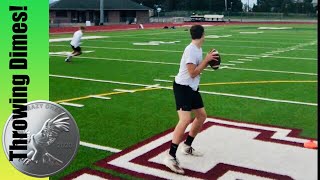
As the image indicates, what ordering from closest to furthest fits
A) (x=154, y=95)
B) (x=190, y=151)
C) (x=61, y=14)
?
(x=190, y=151) < (x=154, y=95) < (x=61, y=14)

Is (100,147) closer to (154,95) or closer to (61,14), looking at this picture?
(154,95)

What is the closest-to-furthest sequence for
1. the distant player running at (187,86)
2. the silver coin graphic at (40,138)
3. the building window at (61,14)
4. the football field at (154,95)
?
the silver coin graphic at (40,138) < the distant player running at (187,86) < the football field at (154,95) < the building window at (61,14)

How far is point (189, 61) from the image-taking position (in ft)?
17.5

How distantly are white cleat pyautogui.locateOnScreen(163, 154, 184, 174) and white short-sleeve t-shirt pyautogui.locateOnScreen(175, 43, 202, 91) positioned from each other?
894 millimetres

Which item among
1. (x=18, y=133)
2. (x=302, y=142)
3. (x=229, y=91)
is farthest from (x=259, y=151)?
(x=229, y=91)

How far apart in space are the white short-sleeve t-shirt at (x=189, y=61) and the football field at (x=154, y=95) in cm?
132

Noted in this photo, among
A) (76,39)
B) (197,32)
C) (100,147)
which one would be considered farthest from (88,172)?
(76,39)

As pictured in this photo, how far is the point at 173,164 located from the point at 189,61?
4.04ft

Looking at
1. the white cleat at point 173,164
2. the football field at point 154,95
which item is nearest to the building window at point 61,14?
the football field at point 154,95

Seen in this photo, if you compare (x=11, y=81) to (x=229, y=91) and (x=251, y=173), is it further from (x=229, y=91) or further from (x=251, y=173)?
(x=229, y=91)

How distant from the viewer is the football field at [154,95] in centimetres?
675

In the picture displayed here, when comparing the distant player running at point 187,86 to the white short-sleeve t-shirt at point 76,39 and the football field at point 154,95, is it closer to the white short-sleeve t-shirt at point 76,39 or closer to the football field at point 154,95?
the football field at point 154,95

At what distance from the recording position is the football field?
6.75 m

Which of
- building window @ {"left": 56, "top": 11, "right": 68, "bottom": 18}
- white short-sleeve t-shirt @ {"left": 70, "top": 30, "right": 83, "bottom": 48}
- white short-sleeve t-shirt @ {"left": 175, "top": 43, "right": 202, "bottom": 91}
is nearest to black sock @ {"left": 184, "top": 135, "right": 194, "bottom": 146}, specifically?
white short-sleeve t-shirt @ {"left": 175, "top": 43, "right": 202, "bottom": 91}
